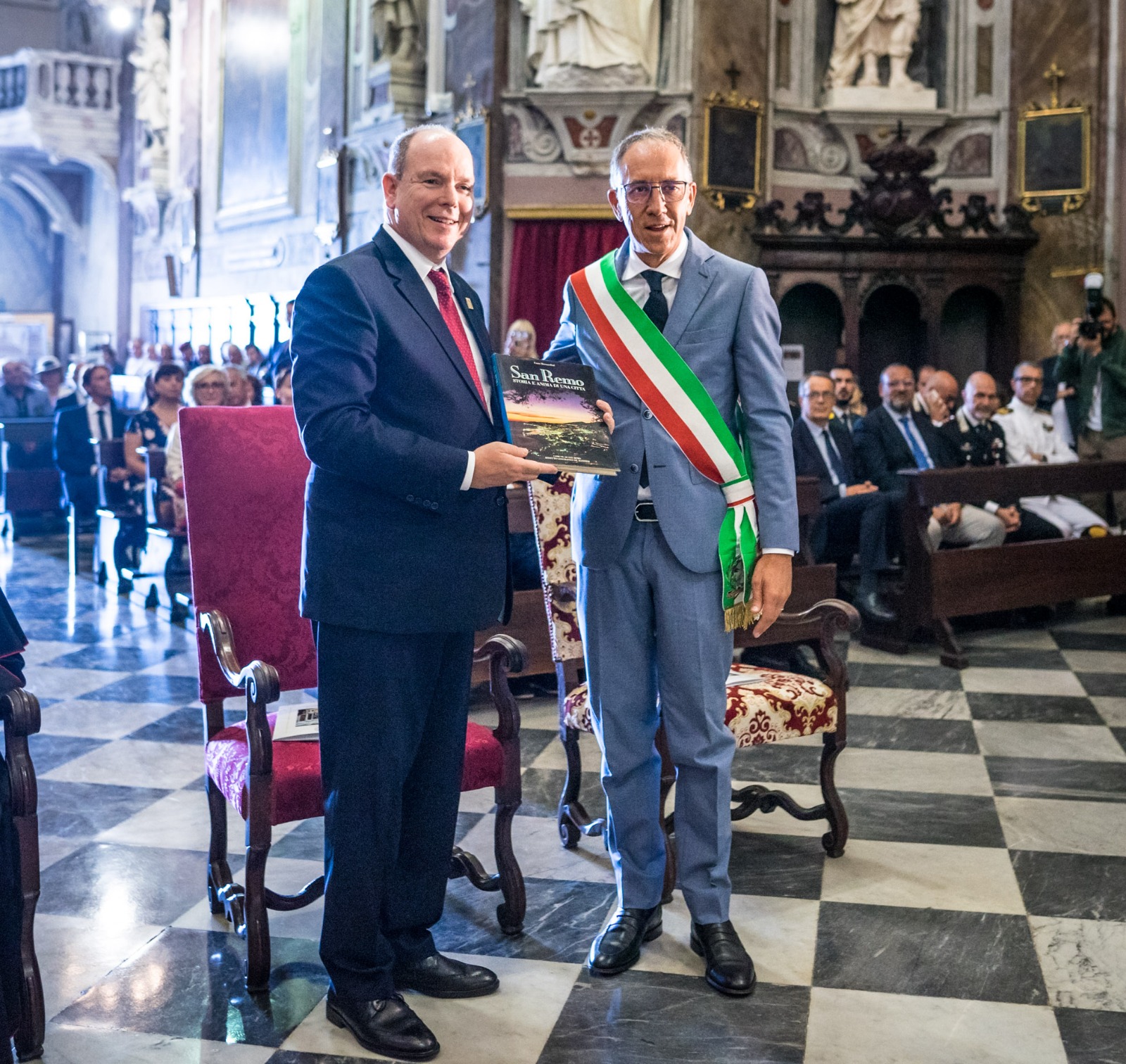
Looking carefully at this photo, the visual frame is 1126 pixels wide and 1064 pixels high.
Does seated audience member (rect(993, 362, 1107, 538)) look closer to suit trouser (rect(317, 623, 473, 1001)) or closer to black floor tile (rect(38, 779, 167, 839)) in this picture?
black floor tile (rect(38, 779, 167, 839))

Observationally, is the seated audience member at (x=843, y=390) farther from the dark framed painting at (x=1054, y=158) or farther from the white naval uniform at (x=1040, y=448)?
the dark framed painting at (x=1054, y=158)

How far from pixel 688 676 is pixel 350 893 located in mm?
734

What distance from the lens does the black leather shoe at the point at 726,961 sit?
2389 millimetres

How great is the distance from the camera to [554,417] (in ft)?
7.07

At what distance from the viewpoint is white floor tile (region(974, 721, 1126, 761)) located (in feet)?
13.4

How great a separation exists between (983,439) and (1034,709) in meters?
2.48

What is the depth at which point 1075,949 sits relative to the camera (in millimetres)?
2623

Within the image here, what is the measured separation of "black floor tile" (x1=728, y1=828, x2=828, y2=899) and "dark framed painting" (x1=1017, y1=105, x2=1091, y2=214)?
25.7ft

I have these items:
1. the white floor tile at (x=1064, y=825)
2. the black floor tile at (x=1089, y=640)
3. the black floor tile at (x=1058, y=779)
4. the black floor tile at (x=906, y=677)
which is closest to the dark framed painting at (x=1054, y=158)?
the black floor tile at (x=1089, y=640)

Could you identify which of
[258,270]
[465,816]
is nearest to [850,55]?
[258,270]

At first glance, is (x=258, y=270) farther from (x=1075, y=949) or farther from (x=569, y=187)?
(x=1075, y=949)

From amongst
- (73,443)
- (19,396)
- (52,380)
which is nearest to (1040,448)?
(73,443)

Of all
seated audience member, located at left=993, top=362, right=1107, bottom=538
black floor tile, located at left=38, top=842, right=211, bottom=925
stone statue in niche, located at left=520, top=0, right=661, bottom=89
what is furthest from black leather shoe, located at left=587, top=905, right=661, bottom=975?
stone statue in niche, located at left=520, top=0, right=661, bottom=89

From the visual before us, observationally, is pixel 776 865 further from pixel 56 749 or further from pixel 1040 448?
pixel 1040 448
